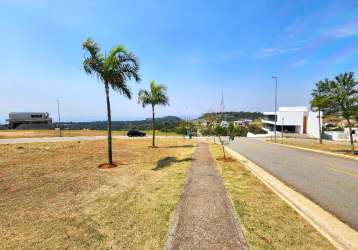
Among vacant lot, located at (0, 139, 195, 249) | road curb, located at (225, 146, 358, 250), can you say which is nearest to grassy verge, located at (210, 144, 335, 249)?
road curb, located at (225, 146, 358, 250)

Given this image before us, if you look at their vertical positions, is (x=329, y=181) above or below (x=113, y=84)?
below

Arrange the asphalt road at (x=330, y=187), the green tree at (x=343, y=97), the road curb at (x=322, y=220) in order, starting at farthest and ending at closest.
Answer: the green tree at (x=343, y=97) → the asphalt road at (x=330, y=187) → the road curb at (x=322, y=220)

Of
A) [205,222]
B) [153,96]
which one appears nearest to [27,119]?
[153,96]

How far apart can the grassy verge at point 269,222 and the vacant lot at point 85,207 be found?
2009 mm

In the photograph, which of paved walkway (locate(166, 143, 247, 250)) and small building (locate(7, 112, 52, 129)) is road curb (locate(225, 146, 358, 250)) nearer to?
paved walkway (locate(166, 143, 247, 250))

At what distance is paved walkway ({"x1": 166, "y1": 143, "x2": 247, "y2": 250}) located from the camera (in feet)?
14.6

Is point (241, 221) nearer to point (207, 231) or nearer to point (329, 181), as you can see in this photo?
point (207, 231)

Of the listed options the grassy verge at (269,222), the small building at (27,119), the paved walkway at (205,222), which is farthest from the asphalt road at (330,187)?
the small building at (27,119)

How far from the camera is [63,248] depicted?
426 centimetres

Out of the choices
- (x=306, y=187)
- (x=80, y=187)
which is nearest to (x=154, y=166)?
(x=80, y=187)

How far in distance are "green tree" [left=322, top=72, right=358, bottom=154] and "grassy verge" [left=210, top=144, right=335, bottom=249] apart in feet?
69.3

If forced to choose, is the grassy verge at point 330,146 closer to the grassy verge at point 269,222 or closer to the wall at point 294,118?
the grassy verge at point 269,222

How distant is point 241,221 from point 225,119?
1383 centimetres

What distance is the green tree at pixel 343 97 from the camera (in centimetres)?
2323
